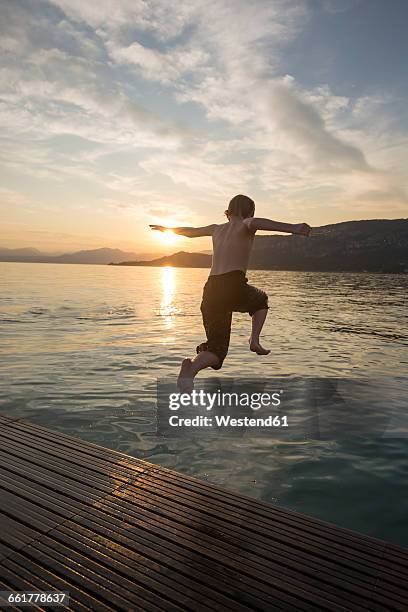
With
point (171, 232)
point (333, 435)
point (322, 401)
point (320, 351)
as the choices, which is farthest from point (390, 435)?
point (320, 351)

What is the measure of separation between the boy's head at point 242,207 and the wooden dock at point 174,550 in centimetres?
389

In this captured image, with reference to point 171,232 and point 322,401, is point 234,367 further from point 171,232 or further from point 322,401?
point 171,232

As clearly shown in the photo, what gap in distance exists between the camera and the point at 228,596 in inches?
144

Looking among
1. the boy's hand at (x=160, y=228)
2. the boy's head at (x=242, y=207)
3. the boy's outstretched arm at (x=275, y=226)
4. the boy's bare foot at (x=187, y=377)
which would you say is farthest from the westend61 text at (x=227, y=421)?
the boy's outstretched arm at (x=275, y=226)

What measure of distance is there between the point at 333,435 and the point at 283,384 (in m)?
4.68

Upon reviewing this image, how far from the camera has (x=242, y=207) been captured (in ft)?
21.4

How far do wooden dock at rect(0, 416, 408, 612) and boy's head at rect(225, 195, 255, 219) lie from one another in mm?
3893

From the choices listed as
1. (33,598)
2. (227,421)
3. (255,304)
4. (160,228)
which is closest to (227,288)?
(255,304)

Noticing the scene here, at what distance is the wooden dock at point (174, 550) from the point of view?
368 cm

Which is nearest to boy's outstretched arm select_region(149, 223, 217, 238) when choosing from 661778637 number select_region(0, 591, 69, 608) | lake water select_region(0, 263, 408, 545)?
lake water select_region(0, 263, 408, 545)

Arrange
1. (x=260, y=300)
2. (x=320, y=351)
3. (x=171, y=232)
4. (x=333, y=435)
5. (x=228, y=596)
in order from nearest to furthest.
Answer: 1. (x=228, y=596)
2. (x=260, y=300)
3. (x=171, y=232)
4. (x=333, y=435)
5. (x=320, y=351)

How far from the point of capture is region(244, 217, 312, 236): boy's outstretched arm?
5492 mm

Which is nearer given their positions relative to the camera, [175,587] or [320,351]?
[175,587]

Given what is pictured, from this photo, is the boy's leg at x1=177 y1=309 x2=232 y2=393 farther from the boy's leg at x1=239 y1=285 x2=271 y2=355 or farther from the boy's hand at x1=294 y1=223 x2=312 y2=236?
the boy's hand at x1=294 y1=223 x2=312 y2=236
